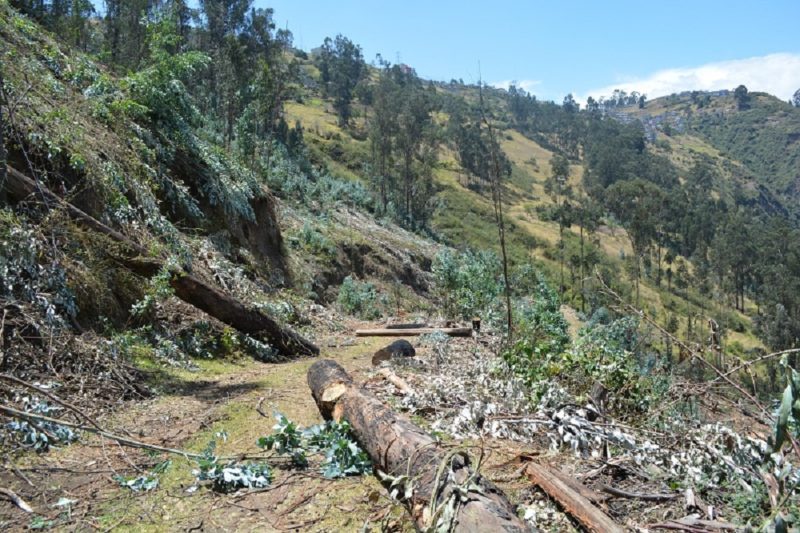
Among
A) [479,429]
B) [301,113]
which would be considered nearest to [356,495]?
[479,429]

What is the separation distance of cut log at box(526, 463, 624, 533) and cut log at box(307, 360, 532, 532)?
417 mm

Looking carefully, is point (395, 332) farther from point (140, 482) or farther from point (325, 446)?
point (140, 482)

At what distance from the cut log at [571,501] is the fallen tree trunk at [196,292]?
15.8 ft

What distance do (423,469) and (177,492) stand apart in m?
1.64

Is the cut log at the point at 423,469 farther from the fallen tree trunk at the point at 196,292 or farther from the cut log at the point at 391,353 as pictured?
the fallen tree trunk at the point at 196,292

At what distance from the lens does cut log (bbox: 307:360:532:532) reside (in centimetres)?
290

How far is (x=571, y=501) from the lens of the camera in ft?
11.1

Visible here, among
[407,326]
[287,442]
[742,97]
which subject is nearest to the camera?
[287,442]

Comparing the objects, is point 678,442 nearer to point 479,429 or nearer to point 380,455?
point 479,429

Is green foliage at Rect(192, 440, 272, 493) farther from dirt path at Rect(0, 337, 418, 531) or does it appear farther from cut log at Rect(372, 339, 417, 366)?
cut log at Rect(372, 339, 417, 366)

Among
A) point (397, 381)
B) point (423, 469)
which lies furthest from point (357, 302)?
point (423, 469)

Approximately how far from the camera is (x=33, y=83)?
787 cm

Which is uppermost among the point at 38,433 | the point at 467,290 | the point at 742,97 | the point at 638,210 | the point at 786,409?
the point at 742,97

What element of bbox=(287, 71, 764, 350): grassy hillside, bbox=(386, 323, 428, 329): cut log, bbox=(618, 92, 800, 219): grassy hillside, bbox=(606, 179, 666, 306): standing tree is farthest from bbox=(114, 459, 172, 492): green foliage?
bbox=(618, 92, 800, 219): grassy hillside
